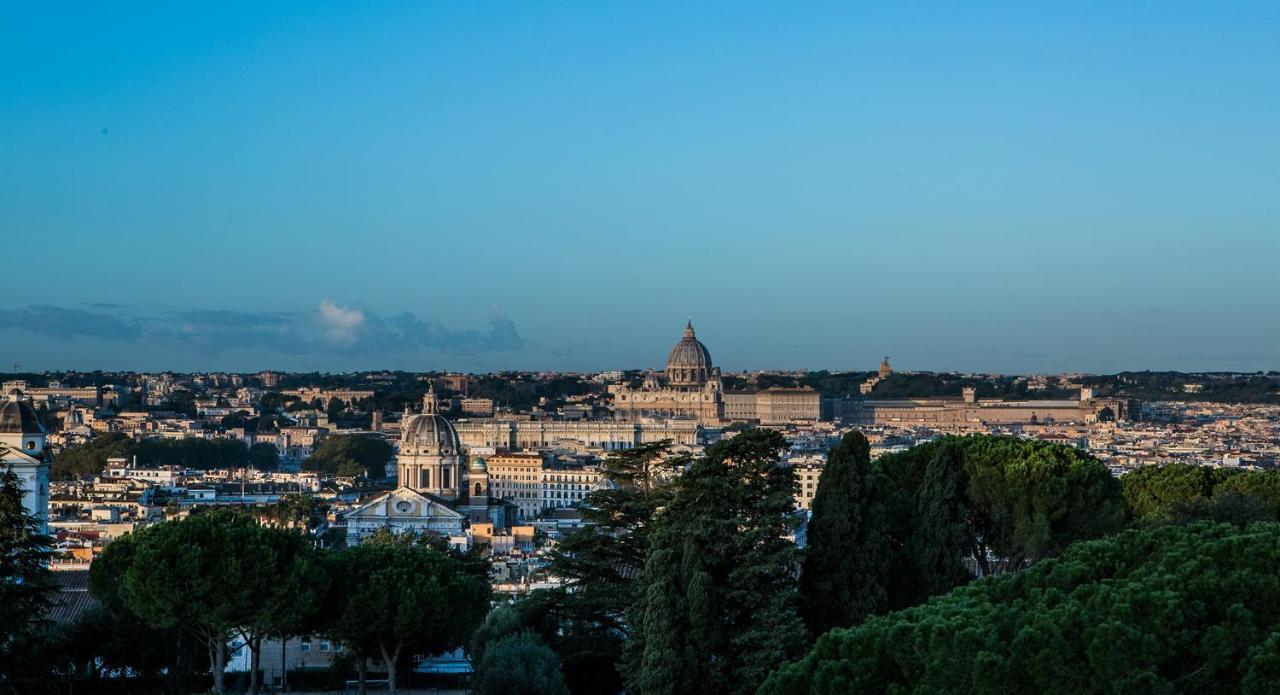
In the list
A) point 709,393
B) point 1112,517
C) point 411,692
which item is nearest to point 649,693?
point 411,692

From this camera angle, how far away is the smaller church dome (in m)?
27.8

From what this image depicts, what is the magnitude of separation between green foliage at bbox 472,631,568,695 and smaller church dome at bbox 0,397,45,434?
1289 cm

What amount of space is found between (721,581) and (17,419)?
14.9 metres

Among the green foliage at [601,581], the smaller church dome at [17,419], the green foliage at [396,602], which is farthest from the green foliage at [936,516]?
the smaller church dome at [17,419]

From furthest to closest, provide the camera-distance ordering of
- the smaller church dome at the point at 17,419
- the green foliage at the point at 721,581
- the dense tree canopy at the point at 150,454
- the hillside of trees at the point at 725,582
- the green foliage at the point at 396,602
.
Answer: the dense tree canopy at the point at 150,454, the smaller church dome at the point at 17,419, the green foliage at the point at 396,602, the green foliage at the point at 721,581, the hillside of trees at the point at 725,582

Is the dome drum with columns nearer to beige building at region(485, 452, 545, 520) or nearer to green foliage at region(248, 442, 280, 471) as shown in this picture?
beige building at region(485, 452, 545, 520)

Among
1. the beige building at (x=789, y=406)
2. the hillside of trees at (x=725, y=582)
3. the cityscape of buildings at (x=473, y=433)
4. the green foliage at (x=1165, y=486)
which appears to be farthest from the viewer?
the beige building at (x=789, y=406)

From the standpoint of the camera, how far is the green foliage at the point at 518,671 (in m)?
17.0

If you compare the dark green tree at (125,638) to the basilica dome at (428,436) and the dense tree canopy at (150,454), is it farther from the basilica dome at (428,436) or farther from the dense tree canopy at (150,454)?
the dense tree canopy at (150,454)

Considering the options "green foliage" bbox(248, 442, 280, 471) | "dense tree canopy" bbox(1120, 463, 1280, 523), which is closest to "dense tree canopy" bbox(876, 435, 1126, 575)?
"dense tree canopy" bbox(1120, 463, 1280, 523)

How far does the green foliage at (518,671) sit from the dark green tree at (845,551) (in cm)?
237

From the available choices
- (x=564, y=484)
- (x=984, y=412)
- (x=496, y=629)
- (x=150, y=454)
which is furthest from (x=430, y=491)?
(x=984, y=412)

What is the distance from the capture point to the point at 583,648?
18500 mm

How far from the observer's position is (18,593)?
16172 mm
